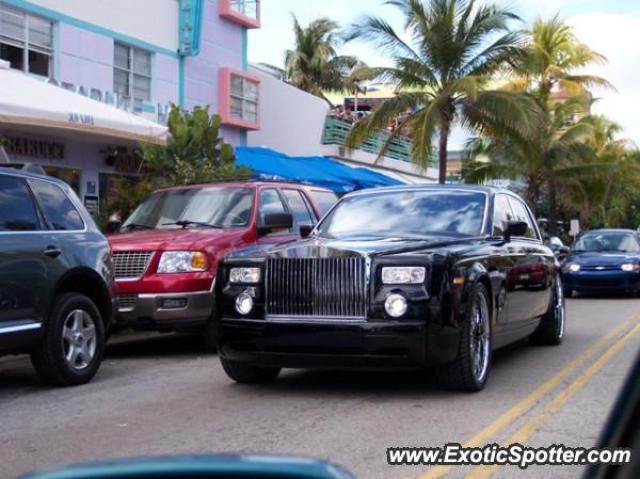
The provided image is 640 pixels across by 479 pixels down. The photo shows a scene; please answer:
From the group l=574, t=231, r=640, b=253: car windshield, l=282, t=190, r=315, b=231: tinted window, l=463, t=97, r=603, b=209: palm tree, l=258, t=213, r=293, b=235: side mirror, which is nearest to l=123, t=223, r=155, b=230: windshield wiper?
l=258, t=213, r=293, b=235: side mirror

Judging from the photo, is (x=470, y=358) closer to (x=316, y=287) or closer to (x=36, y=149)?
(x=316, y=287)

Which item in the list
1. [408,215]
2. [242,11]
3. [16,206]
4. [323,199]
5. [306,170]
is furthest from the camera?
[242,11]

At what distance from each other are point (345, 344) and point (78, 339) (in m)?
2.65

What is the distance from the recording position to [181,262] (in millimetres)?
9383

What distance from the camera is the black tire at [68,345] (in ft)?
24.6

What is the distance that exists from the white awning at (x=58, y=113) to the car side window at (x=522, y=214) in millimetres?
6584

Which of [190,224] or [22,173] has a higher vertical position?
[22,173]

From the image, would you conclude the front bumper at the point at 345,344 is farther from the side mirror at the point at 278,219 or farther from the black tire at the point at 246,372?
the side mirror at the point at 278,219

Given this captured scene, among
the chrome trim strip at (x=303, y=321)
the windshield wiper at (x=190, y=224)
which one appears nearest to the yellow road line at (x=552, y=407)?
the chrome trim strip at (x=303, y=321)

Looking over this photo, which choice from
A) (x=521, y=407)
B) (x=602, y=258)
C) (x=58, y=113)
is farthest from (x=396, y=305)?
(x=602, y=258)

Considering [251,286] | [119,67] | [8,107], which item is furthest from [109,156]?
[251,286]

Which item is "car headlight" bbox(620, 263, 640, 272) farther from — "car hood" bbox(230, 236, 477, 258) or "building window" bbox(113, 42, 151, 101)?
"car hood" bbox(230, 236, 477, 258)

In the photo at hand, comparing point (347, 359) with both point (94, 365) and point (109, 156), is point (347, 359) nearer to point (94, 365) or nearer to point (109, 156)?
point (94, 365)

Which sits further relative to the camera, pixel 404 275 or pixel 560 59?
pixel 560 59
